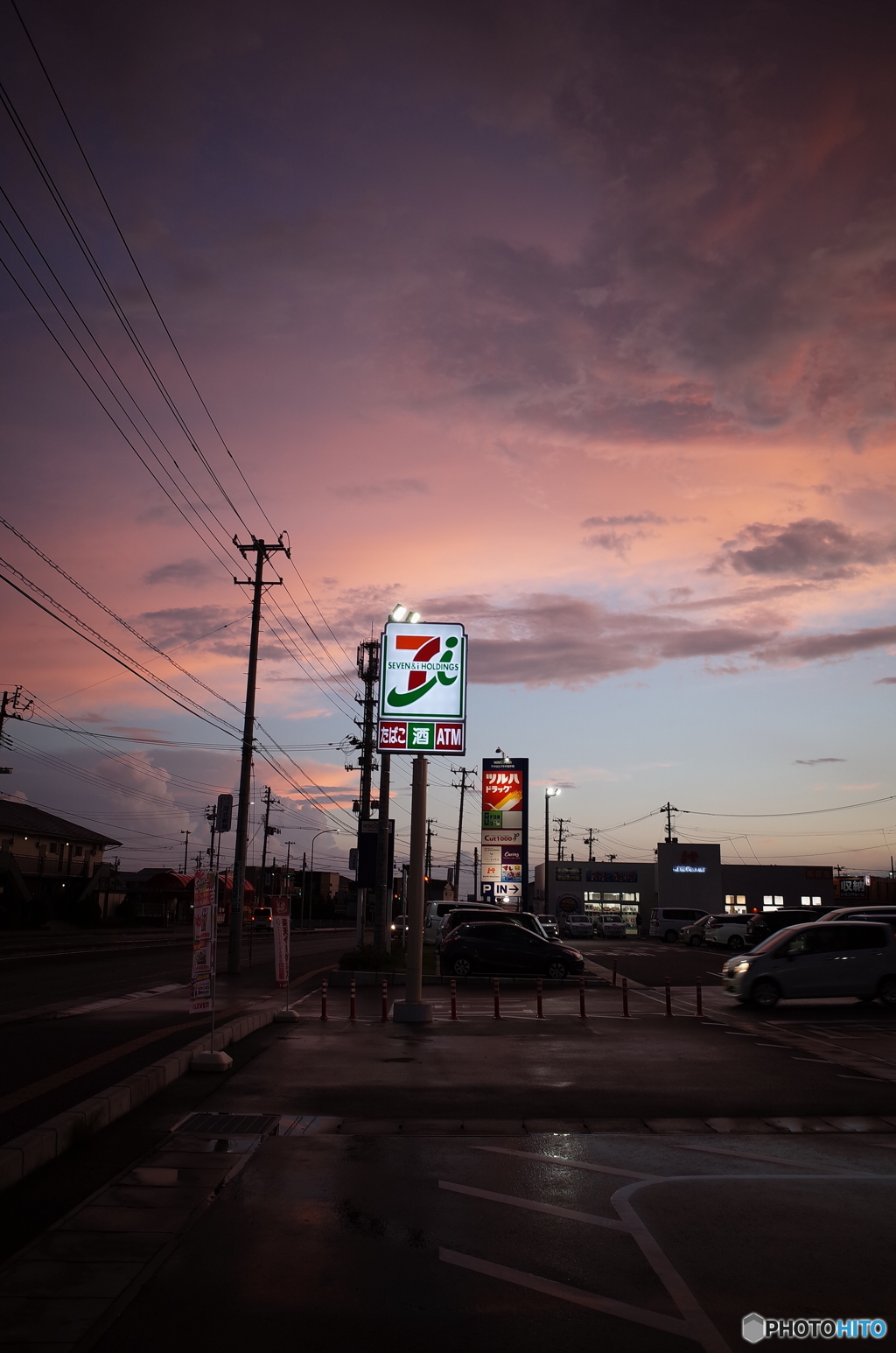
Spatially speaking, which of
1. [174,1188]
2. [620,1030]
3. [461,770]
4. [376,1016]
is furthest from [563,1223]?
[461,770]

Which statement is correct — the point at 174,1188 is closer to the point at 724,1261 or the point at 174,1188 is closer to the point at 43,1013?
the point at 724,1261

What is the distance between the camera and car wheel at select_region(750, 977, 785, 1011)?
800 inches

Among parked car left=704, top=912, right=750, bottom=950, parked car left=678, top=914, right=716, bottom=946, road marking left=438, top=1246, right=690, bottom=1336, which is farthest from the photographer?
parked car left=678, top=914, right=716, bottom=946

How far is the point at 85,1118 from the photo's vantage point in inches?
314

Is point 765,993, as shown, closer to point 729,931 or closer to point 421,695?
point 421,695

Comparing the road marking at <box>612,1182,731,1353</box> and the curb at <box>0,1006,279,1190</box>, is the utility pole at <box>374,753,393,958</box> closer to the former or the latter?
the curb at <box>0,1006,279,1190</box>

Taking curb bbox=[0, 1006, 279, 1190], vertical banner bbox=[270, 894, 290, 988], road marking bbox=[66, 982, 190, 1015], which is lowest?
road marking bbox=[66, 982, 190, 1015]

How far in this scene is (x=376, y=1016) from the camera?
706 inches

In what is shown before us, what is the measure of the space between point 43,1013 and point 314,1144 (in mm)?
10378

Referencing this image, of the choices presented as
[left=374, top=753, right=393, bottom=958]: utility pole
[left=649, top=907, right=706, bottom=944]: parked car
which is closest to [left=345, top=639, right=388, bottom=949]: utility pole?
[left=374, top=753, right=393, bottom=958]: utility pole

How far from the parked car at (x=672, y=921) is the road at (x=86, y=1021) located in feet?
114

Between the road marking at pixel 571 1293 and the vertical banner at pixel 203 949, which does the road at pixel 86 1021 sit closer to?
the vertical banner at pixel 203 949

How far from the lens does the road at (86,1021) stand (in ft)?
31.8

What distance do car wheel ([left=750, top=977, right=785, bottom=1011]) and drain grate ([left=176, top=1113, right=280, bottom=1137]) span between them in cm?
1379
